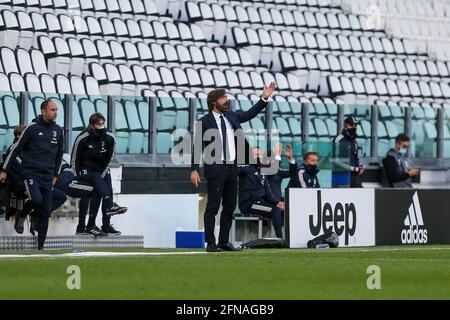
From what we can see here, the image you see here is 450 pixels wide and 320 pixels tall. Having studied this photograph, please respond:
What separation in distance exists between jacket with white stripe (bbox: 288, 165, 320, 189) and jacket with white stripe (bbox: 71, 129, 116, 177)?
3464mm

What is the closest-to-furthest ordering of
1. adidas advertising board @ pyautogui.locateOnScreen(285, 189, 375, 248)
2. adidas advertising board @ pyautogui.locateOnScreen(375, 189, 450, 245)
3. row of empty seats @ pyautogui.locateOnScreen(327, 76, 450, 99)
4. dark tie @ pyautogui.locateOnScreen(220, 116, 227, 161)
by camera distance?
dark tie @ pyautogui.locateOnScreen(220, 116, 227, 161) → adidas advertising board @ pyautogui.locateOnScreen(285, 189, 375, 248) → adidas advertising board @ pyautogui.locateOnScreen(375, 189, 450, 245) → row of empty seats @ pyautogui.locateOnScreen(327, 76, 450, 99)

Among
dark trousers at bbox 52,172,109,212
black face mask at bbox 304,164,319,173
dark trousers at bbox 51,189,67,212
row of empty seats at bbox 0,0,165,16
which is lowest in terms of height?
dark trousers at bbox 51,189,67,212

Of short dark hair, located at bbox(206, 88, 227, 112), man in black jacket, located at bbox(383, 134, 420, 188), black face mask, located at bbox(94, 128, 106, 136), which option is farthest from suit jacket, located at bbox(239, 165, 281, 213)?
short dark hair, located at bbox(206, 88, 227, 112)

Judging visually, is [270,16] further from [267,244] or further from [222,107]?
[222,107]

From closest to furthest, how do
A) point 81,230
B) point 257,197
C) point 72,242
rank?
point 72,242 < point 81,230 < point 257,197

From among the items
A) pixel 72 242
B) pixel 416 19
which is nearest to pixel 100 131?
pixel 72 242

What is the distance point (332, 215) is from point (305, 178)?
206 centimetres

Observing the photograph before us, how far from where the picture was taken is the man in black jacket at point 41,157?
17141mm

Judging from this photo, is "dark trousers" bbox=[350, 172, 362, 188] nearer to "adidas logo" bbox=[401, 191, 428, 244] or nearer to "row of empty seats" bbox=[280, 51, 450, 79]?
"adidas logo" bbox=[401, 191, 428, 244]

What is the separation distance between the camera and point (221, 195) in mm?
16578

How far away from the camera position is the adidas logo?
20969 mm

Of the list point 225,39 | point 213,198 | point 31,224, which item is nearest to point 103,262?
point 213,198

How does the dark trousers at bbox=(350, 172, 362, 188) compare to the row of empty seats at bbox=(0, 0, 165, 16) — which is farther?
the row of empty seats at bbox=(0, 0, 165, 16)

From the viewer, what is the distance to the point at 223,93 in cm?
1648
